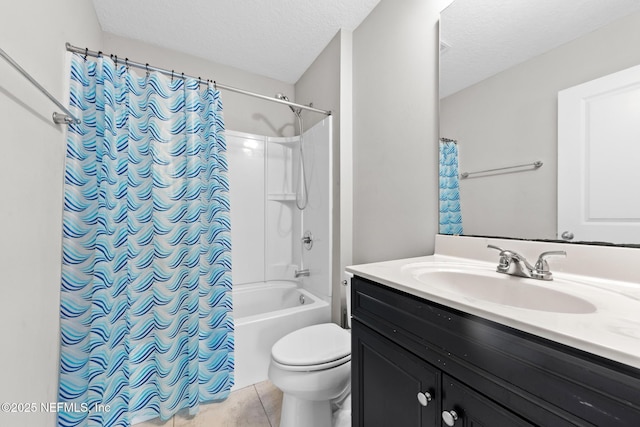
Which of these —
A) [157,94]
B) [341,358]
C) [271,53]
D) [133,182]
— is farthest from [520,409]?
[271,53]

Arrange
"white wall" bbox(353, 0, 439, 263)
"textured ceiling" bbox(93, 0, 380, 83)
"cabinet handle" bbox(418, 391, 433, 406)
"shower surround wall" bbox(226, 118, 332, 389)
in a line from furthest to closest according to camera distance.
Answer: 1. "shower surround wall" bbox(226, 118, 332, 389)
2. "textured ceiling" bbox(93, 0, 380, 83)
3. "white wall" bbox(353, 0, 439, 263)
4. "cabinet handle" bbox(418, 391, 433, 406)

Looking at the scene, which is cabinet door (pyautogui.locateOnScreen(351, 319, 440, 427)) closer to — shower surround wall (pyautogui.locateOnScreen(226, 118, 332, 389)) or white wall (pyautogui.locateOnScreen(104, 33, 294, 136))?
shower surround wall (pyautogui.locateOnScreen(226, 118, 332, 389))

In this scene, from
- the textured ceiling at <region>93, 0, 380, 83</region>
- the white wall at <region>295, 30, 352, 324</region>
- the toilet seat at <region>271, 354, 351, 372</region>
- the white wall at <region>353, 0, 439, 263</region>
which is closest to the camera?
the toilet seat at <region>271, 354, 351, 372</region>

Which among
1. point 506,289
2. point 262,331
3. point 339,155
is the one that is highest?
point 339,155

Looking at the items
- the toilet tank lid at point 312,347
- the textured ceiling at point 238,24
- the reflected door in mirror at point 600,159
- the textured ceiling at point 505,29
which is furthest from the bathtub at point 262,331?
the textured ceiling at point 238,24

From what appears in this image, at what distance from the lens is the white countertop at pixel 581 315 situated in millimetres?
396

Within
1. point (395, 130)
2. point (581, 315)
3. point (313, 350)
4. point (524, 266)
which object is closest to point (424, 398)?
point (581, 315)

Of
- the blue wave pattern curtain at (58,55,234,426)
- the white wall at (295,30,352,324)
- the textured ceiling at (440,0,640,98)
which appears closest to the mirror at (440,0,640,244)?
the textured ceiling at (440,0,640,98)

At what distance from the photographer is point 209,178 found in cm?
149

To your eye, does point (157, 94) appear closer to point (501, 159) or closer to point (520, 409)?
point (501, 159)

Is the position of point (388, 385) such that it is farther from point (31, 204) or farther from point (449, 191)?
point (31, 204)

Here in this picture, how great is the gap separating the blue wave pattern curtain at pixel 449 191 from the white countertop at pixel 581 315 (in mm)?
410

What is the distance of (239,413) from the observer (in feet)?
4.51

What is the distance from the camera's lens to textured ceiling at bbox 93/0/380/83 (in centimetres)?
153
